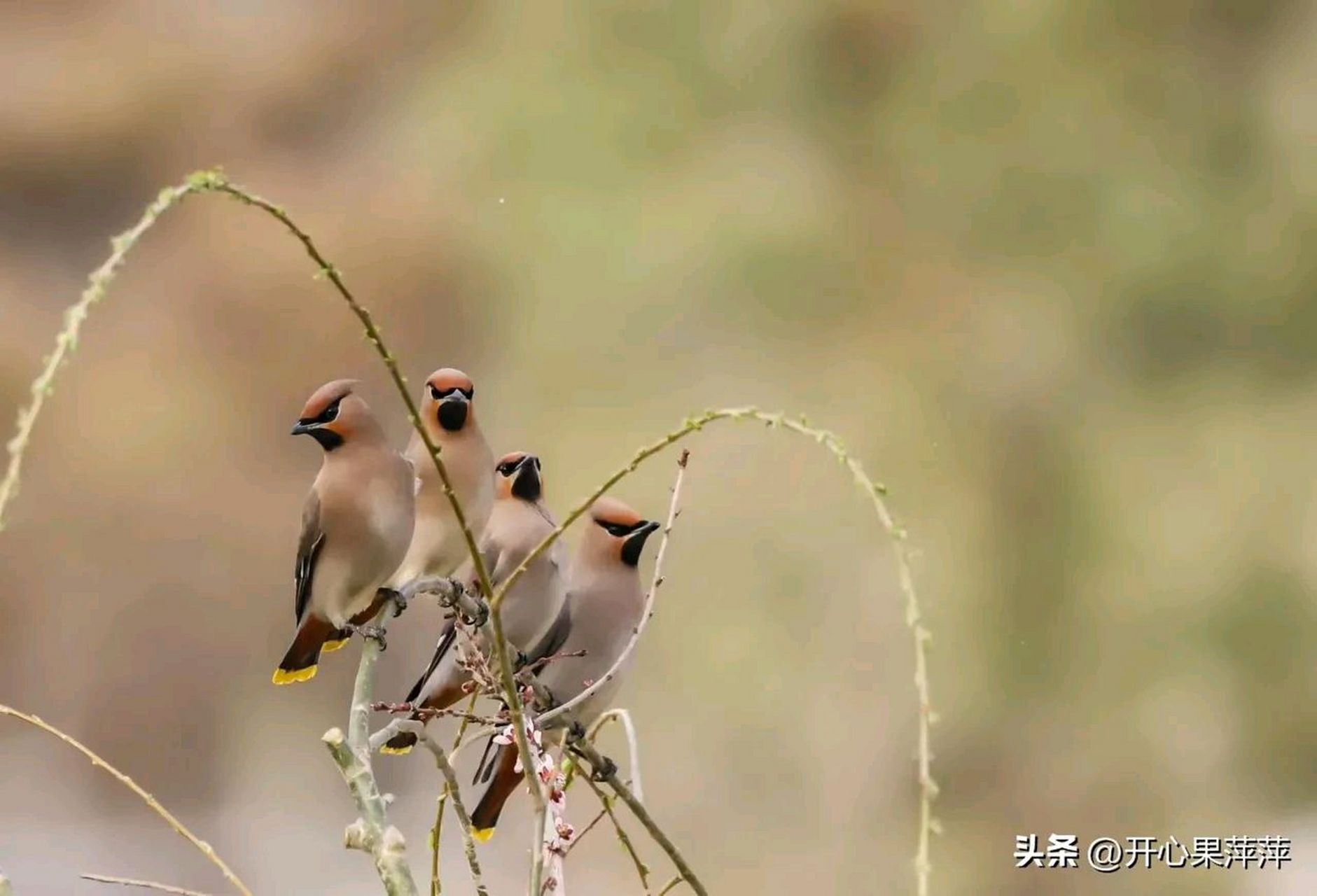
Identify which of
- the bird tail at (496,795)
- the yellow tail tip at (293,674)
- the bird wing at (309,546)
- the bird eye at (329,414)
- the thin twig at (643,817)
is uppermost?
the bird eye at (329,414)

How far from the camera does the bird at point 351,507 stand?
0.85 m

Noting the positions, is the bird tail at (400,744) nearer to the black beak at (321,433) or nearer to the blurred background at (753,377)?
the black beak at (321,433)

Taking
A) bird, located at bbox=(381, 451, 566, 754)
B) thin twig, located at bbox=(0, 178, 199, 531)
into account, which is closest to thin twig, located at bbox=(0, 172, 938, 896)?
thin twig, located at bbox=(0, 178, 199, 531)

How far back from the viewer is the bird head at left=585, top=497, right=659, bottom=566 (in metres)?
0.98

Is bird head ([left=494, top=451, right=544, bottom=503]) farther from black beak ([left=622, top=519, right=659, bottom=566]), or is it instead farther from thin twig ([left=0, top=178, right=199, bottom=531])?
thin twig ([left=0, top=178, right=199, bottom=531])

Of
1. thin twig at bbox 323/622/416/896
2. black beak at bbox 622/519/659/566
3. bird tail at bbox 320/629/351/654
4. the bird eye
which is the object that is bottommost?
thin twig at bbox 323/622/416/896

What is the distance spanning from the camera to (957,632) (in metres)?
2.13

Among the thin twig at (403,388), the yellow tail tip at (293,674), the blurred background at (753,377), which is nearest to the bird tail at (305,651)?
the yellow tail tip at (293,674)

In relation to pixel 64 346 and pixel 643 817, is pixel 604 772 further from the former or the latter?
pixel 64 346

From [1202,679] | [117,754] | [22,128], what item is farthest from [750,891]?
[22,128]

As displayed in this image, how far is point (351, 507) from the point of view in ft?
2.83

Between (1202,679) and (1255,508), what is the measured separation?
252 mm

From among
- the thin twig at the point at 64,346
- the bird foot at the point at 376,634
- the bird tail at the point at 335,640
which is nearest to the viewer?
the thin twig at the point at 64,346

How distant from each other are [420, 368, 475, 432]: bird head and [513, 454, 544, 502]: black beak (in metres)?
0.06
